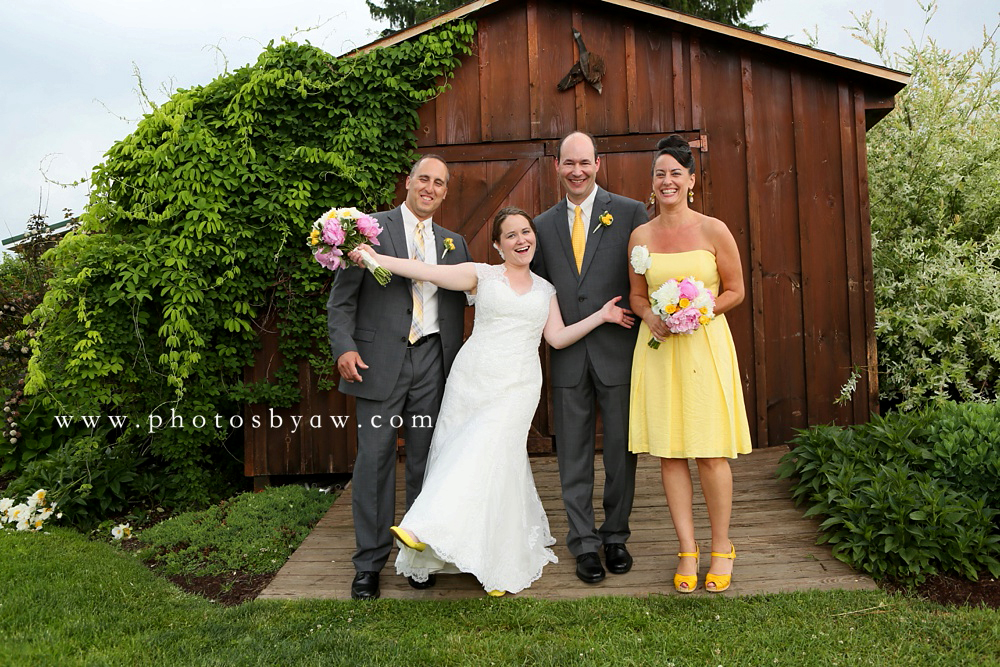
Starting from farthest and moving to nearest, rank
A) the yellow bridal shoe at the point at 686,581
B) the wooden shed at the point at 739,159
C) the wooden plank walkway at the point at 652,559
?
the wooden shed at the point at 739,159 → the wooden plank walkway at the point at 652,559 → the yellow bridal shoe at the point at 686,581

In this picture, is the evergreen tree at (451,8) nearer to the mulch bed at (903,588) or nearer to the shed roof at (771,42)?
the shed roof at (771,42)

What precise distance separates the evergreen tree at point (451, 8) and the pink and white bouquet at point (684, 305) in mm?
10496

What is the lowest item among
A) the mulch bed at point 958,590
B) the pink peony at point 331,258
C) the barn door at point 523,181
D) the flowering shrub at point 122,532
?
the mulch bed at point 958,590

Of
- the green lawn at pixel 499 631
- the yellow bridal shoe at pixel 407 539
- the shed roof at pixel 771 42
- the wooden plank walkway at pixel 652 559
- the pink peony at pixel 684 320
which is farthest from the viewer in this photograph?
the shed roof at pixel 771 42

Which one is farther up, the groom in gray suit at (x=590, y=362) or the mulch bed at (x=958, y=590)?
the groom in gray suit at (x=590, y=362)

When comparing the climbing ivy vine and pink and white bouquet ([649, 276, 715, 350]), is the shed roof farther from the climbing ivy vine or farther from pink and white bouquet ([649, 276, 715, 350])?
pink and white bouquet ([649, 276, 715, 350])

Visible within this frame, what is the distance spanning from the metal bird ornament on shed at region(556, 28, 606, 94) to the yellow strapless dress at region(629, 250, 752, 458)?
2.90m

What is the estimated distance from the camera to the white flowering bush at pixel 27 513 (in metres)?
4.62

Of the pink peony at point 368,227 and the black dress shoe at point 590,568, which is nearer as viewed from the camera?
the pink peony at point 368,227

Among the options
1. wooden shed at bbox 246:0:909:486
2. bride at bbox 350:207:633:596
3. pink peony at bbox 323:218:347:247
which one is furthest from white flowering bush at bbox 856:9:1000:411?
pink peony at bbox 323:218:347:247

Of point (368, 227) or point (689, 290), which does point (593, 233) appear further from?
point (368, 227)

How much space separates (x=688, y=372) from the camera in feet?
10.3

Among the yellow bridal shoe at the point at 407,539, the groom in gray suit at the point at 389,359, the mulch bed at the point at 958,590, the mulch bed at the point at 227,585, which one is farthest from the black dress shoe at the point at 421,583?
the mulch bed at the point at 958,590

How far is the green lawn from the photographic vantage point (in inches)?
105
